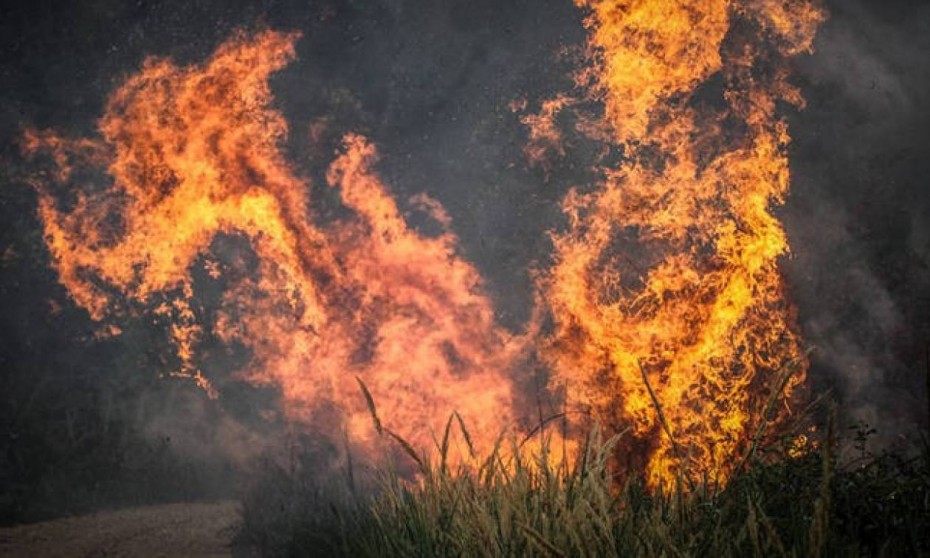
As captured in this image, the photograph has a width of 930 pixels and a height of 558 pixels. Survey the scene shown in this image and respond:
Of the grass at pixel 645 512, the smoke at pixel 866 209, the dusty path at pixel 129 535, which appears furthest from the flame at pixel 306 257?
the grass at pixel 645 512

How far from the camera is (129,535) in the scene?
8.63 metres

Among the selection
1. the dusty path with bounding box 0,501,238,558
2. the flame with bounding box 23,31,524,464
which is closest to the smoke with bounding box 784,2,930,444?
the flame with bounding box 23,31,524,464

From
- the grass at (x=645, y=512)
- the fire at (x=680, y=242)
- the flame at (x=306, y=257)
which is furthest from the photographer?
the flame at (x=306, y=257)

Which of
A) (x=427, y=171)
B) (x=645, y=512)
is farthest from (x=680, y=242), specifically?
(x=645, y=512)

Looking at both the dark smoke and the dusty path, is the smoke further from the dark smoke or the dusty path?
the dusty path

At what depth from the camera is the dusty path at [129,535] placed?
307 inches

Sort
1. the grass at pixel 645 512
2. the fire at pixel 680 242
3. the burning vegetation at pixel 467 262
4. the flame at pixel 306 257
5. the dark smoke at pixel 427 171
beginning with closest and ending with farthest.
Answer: the grass at pixel 645 512, the fire at pixel 680 242, the burning vegetation at pixel 467 262, the flame at pixel 306 257, the dark smoke at pixel 427 171

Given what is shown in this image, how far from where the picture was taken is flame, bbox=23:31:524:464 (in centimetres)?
1166

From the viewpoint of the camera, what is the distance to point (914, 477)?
312cm

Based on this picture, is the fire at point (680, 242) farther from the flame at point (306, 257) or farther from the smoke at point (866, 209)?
the flame at point (306, 257)

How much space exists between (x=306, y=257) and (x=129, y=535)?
5.37 metres

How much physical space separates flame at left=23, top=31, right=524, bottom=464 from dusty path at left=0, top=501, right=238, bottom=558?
322cm

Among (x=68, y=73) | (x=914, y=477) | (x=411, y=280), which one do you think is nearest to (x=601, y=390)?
(x=411, y=280)

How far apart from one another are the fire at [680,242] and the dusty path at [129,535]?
17.0 feet
